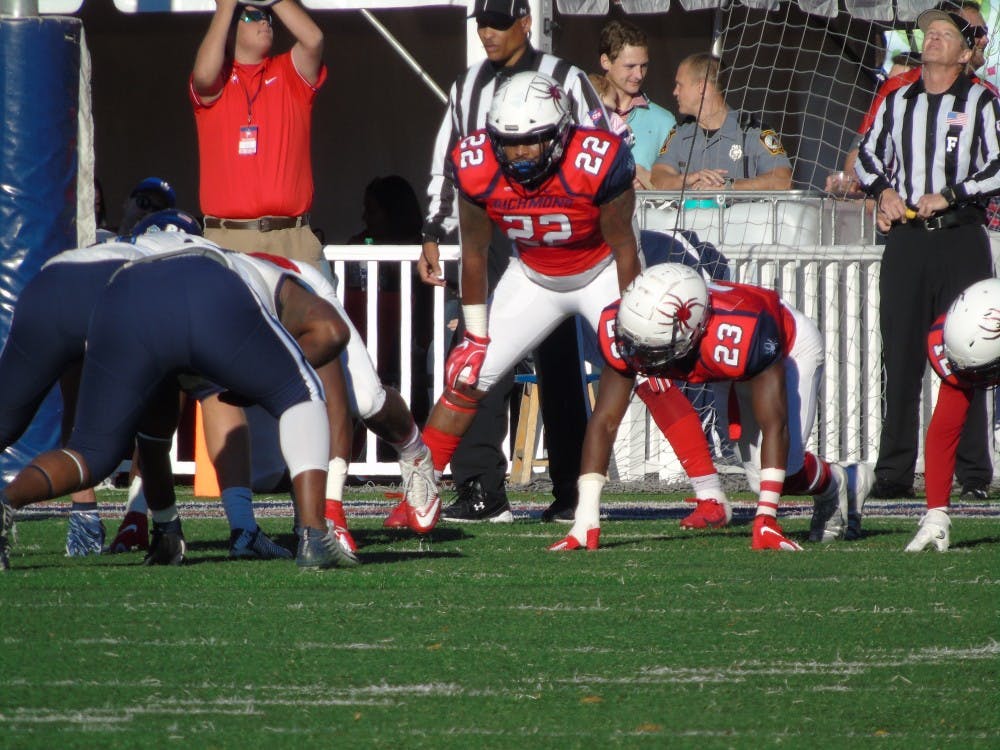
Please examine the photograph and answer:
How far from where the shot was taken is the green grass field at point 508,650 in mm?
2979

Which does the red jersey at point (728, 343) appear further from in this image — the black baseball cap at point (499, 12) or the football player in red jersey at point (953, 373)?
the black baseball cap at point (499, 12)

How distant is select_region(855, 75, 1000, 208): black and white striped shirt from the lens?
7.90m

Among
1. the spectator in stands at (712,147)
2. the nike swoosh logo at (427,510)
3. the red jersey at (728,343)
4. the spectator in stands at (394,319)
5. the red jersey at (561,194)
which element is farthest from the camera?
the spectator in stands at (394,319)

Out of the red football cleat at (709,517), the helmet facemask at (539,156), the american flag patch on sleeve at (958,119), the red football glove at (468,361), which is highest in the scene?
the american flag patch on sleeve at (958,119)

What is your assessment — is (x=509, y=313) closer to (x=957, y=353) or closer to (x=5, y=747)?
(x=957, y=353)

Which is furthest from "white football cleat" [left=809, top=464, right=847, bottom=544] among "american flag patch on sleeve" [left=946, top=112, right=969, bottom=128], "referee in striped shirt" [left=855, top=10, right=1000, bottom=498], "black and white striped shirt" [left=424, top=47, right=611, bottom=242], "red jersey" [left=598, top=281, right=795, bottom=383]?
"american flag patch on sleeve" [left=946, top=112, right=969, bottom=128]

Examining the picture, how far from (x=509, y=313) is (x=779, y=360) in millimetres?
1206

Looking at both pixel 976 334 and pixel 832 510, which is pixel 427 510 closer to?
pixel 832 510

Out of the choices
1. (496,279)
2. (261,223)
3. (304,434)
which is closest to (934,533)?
(304,434)

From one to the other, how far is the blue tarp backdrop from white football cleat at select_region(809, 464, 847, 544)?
3.49m

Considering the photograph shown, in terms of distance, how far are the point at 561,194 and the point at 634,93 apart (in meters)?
3.31

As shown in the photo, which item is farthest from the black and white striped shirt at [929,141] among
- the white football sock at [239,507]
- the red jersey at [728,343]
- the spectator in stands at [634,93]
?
the white football sock at [239,507]

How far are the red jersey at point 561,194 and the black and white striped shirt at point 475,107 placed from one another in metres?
0.71

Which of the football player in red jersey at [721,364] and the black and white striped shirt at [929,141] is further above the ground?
the black and white striped shirt at [929,141]
